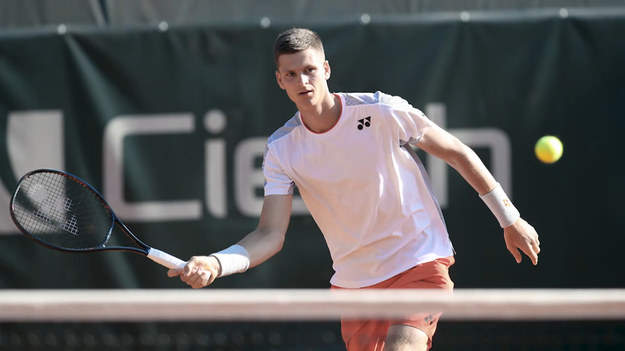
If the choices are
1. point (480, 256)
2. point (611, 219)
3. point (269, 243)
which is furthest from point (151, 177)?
point (611, 219)

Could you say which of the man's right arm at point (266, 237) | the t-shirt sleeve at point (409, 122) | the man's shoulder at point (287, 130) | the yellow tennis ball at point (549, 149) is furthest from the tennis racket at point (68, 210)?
the yellow tennis ball at point (549, 149)

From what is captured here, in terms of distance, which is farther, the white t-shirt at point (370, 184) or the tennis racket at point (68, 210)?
the tennis racket at point (68, 210)

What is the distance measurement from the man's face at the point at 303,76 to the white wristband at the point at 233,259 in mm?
553

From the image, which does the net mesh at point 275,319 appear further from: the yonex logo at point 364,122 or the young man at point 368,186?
the yonex logo at point 364,122

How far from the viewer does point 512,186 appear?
498cm

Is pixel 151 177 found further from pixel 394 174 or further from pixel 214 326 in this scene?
pixel 394 174

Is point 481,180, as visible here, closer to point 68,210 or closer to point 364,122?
point 364,122

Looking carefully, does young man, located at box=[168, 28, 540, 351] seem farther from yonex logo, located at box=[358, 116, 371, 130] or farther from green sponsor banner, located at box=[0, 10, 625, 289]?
green sponsor banner, located at box=[0, 10, 625, 289]

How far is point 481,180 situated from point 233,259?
0.94 m

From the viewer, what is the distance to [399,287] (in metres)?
3.12

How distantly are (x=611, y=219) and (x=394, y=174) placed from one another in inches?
88.2

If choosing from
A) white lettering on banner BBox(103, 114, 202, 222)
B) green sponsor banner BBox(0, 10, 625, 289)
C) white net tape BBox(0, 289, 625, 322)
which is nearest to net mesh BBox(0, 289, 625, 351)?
white net tape BBox(0, 289, 625, 322)

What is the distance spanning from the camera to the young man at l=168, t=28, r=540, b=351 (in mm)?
3125

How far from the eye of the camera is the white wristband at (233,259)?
2844mm
